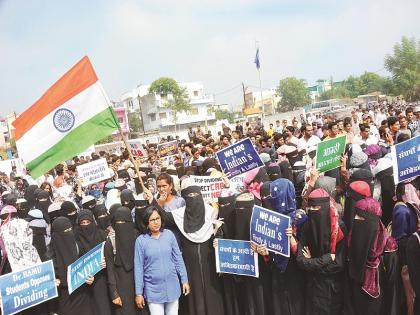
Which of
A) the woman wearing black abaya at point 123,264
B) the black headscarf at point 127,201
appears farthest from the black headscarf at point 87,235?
the black headscarf at point 127,201

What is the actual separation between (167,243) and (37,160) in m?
2.18

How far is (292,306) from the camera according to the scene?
13.8 feet

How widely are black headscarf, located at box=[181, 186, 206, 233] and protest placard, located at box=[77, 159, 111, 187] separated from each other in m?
4.73

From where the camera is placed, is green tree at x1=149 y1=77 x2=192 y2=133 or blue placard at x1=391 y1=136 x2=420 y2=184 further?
green tree at x1=149 y1=77 x2=192 y2=133

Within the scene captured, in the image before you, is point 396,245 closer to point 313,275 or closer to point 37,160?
point 313,275

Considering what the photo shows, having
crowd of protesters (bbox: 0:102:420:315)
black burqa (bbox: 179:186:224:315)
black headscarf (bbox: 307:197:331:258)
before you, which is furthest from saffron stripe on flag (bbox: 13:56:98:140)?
black headscarf (bbox: 307:197:331:258)

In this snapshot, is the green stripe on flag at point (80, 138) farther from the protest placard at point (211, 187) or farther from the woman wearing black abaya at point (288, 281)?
the woman wearing black abaya at point (288, 281)

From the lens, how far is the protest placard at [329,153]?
18.3ft

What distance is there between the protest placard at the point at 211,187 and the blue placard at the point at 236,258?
1.12 metres

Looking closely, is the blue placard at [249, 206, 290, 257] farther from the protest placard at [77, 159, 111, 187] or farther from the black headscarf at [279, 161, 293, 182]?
the protest placard at [77, 159, 111, 187]

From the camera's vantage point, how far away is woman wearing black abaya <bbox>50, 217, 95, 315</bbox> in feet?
14.4

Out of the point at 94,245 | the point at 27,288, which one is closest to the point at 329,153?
the point at 94,245

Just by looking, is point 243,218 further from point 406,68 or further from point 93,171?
point 406,68

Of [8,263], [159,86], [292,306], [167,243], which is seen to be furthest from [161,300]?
[159,86]
